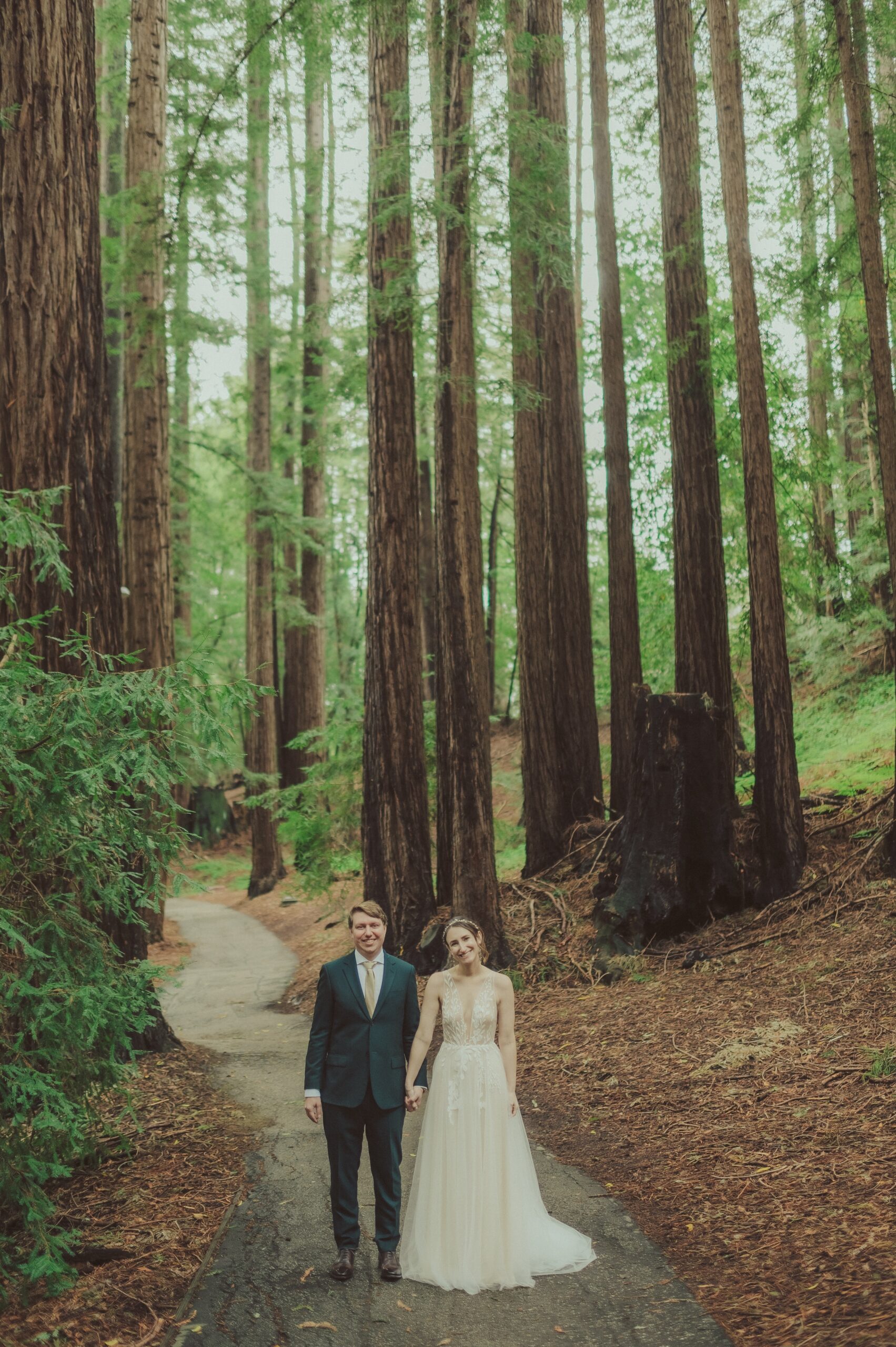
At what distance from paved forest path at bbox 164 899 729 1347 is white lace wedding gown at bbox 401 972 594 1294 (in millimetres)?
98

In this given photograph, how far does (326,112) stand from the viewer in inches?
1096

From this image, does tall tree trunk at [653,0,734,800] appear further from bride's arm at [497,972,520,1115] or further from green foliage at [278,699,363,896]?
bride's arm at [497,972,520,1115]

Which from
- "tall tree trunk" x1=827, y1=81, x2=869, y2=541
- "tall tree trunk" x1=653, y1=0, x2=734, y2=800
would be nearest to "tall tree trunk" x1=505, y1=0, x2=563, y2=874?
"tall tree trunk" x1=653, y1=0, x2=734, y2=800

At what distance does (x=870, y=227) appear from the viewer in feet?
31.8

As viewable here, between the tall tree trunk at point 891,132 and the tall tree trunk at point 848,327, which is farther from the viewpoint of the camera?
the tall tree trunk at point 848,327

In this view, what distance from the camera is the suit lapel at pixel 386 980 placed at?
4883 mm

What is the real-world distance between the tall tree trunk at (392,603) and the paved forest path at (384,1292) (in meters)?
4.42

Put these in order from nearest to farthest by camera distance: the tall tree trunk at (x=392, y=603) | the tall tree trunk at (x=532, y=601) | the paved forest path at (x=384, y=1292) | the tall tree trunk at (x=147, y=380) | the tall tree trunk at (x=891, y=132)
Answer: the paved forest path at (x=384, y=1292), the tall tree trunk at (x=891, y=132), the tall tree trunk at (x=392, y=603), the tall tree trunk at (x=147, y=380), the tall tree trunk at (x=532, y=601)

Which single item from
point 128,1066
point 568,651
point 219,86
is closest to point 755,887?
point 568,651

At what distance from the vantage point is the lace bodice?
5066 millimetres

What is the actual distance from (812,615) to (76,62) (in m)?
16.0

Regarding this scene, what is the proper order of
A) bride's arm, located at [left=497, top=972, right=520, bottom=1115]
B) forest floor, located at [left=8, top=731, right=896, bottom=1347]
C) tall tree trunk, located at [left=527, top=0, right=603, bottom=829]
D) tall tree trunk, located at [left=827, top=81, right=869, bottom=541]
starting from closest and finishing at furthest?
forest floor, located at [left=8, top=731, right=896, bottom=1347] < bride's arm, located at [left=497, top=972, right=520, bottom=1115] < tall tree trunk, located at [left=827, top=81, right=869, bottom=541] < tall tree trunk, located at [left=527, top=0, right=603, bottom=829]

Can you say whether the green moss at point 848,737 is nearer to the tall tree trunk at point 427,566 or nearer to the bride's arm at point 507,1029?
the tall tree trunk at point 427,566

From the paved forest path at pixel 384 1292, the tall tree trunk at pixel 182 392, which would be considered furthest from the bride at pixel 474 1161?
the tall tree trunk at pixel 182 392
